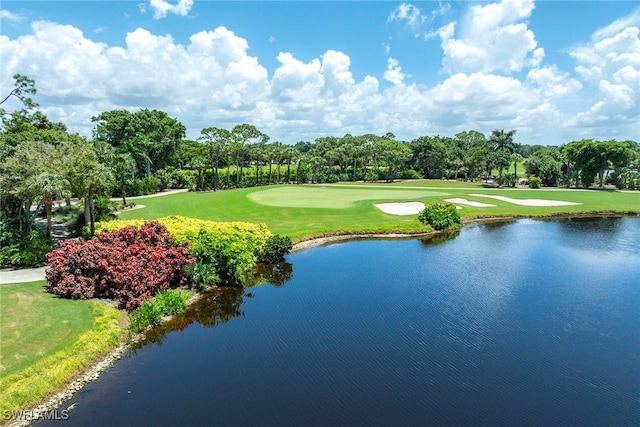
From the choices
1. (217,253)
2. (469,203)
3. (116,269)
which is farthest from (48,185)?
(469,203)

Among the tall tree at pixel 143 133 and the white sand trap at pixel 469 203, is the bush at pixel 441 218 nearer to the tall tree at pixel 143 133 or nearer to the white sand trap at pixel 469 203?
the white sand trap at pixel 469 203

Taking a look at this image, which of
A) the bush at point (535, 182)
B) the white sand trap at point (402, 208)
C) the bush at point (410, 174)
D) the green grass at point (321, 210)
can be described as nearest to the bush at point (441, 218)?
the green grass at point (321, 210)

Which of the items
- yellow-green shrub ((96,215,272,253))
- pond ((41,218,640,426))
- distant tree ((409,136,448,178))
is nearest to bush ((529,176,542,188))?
distant tree ((409,136,448,178))

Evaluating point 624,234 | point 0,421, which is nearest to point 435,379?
point 0,421

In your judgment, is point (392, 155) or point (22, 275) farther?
point (392, 155)

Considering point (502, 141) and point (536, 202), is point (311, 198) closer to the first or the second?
point (536, 202)

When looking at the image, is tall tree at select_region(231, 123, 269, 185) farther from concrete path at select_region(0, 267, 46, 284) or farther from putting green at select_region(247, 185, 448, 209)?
concrete path at select_region(0, 267, 46, 284)

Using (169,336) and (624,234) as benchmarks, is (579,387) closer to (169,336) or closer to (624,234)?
(169,336)
